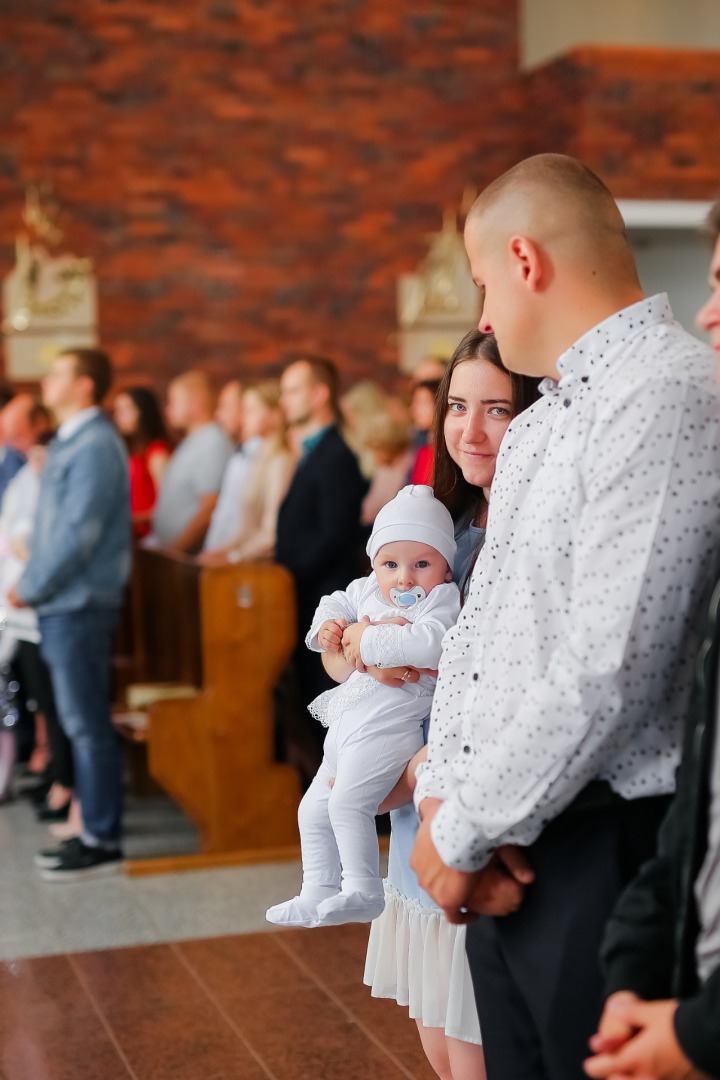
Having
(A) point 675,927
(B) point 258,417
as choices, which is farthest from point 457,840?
(B) point 258,417

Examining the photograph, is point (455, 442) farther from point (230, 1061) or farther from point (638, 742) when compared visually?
point (230, 1061)

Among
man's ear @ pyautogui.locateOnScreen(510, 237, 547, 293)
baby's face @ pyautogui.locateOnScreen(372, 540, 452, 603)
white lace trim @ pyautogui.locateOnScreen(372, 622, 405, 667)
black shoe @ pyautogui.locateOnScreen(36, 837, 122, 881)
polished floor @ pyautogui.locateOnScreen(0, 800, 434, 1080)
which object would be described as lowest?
black shoe @ pyautogui.locateOnScreen(36, 837, 122, 881)

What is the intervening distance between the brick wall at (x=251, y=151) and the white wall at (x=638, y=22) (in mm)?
435

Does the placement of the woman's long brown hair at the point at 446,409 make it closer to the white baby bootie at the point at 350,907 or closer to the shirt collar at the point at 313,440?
the white baby bootie at the point at 350,907

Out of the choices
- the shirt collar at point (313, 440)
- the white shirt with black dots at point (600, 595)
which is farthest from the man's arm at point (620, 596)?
the shirt collar at point (313, 440)

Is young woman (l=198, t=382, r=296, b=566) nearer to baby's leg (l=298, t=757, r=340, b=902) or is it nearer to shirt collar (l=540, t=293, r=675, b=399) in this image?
baby's leg (l=298, t=757, r=340, b=902)

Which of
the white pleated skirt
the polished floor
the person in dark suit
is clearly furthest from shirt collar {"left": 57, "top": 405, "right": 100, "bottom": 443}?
the white pleated skirt

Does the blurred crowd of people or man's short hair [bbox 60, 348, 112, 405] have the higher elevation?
man's short hair [bbox 60, 348, 112, 405]

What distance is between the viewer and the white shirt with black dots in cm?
136

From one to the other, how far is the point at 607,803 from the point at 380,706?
0.78 metres

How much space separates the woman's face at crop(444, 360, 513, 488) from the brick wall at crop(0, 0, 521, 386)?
25.5 ft

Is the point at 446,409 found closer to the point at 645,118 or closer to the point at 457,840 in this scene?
the point at 457,840

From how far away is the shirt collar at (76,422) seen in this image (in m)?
4.70

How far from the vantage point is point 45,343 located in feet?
30.1
